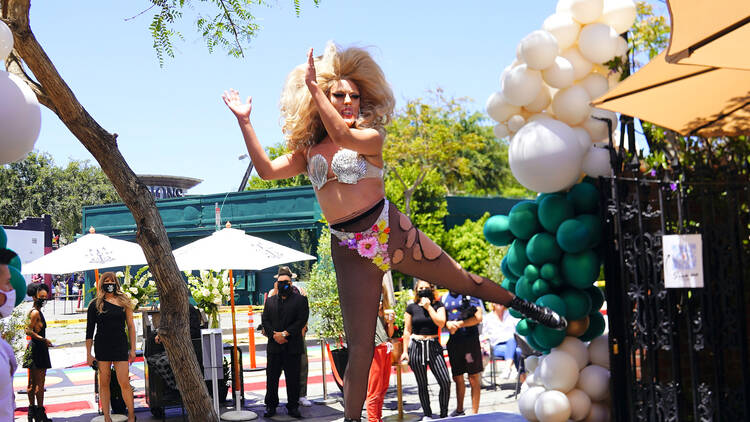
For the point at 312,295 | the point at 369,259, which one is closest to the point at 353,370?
the point at 369,259

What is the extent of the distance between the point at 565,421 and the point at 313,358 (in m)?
10.3

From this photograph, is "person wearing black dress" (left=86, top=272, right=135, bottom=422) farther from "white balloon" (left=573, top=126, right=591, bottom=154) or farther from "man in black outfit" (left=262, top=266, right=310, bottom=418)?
"white balloon" (left=573, top=126, right=591, bottom=154)

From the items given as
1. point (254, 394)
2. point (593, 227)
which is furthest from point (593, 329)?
point (254, 394)

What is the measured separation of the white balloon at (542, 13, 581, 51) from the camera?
457 centimetres

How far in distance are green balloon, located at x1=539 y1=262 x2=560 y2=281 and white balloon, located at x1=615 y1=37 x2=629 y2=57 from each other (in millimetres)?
1369

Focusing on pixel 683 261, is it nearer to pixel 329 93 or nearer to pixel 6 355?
pixel 329 93

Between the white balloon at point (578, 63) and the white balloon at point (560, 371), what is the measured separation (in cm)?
172

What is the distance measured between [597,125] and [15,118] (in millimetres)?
3249

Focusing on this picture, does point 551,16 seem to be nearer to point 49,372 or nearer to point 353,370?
point 353,370

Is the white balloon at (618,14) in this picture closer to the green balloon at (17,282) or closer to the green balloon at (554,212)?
the green balloon at (554,212)

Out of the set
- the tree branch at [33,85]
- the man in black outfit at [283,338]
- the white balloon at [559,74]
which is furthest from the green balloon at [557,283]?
the man in black outfit at [283,338]

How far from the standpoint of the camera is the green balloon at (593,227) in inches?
169

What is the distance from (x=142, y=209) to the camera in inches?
232

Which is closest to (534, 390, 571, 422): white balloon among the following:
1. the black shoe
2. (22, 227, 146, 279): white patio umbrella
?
the black shoe
